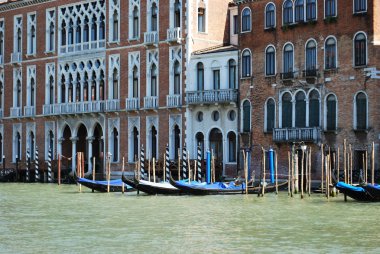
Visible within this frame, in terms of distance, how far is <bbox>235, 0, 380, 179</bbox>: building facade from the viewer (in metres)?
29.5

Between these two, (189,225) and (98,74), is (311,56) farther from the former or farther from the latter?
(189,225)

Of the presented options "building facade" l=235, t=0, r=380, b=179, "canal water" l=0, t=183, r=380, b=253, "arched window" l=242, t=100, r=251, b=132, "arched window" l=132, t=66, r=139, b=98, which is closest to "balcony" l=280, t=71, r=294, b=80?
"building facade" l=235, t=0, r=380, b=179

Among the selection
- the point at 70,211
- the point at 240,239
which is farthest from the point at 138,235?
the point at 70,211

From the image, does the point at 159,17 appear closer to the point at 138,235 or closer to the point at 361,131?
the point at 361,131

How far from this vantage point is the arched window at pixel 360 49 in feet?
96.7

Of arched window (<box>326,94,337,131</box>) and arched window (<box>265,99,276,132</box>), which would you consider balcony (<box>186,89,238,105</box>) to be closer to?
arched window (<box>265,99,276,132</box>)

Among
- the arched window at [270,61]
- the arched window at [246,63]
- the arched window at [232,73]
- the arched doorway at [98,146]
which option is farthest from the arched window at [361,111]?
the arched doorway at [98,146]

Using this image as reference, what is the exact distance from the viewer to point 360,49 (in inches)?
1167

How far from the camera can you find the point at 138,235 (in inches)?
672

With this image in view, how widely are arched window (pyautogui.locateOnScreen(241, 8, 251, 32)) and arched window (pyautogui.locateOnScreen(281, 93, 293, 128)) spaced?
9.50 feet

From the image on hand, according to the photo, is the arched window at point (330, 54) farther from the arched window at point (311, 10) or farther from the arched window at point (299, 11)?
the arched window at point (299, 11)

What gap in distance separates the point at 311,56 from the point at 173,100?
6558 mm

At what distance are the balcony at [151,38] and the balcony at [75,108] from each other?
334cm

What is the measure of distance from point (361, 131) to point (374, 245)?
13986 mm
